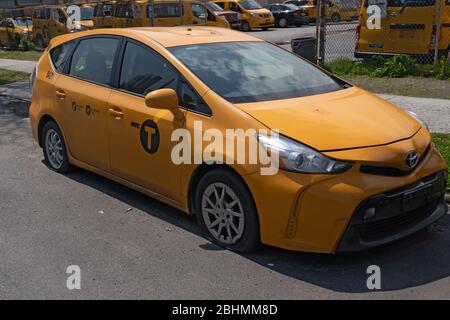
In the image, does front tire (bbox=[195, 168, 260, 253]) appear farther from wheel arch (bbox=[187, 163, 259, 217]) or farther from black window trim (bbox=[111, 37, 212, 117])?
black window trim (bbox=[111, 37, 212, 117])

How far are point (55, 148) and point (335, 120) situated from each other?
350cm

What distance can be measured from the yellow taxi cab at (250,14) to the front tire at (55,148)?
22412 mm

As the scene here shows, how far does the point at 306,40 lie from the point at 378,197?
6.57 meters

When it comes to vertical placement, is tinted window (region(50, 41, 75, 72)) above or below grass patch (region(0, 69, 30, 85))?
above

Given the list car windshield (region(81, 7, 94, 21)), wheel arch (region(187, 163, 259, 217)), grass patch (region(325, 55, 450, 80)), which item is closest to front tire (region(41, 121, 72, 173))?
wheel arch (region(187, 163, 259, 217))

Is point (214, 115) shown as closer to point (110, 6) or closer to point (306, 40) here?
point (306, 40)

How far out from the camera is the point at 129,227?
4926 millimetres

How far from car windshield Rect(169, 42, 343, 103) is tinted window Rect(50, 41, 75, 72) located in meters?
1.81

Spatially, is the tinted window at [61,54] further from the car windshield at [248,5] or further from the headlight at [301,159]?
the car windshield at [248,5]

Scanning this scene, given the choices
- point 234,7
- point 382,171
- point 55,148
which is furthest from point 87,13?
point 382,171

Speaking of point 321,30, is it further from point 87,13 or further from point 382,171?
point 87,13

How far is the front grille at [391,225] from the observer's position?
Answer: 392cm

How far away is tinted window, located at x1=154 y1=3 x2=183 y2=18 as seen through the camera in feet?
65.2
